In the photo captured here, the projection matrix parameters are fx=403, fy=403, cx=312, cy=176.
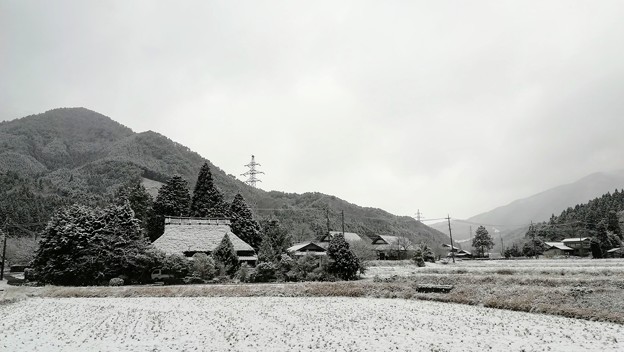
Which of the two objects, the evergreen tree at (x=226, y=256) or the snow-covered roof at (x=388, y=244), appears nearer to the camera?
the evergreen tree at (x=226, y=256)

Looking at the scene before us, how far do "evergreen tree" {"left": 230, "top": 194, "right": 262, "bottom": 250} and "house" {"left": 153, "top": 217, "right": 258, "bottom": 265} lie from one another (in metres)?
4.19

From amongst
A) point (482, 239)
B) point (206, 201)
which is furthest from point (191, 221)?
point (482, 239)

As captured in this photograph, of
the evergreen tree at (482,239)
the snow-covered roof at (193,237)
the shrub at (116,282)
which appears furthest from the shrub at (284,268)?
the evergreen tree at (482,239)

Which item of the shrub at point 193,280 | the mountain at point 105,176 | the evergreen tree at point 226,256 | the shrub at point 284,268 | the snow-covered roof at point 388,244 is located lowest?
the shrub at point 193,280

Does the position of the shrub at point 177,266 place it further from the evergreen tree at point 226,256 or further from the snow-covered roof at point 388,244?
the snow-covered roof at point 388,244

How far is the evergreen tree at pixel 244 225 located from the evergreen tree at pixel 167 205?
7.46 m

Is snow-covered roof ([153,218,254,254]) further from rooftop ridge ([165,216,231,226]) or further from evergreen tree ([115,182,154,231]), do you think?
evergreen tree ([115,182,154,231])

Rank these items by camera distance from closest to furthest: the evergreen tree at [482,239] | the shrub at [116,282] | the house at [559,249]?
the shrub at [116,282], the house at [559,249], the evergreen tree at [482,239]

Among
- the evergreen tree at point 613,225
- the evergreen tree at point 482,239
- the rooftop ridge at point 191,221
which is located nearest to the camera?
the rooftop ridge at point 191,221

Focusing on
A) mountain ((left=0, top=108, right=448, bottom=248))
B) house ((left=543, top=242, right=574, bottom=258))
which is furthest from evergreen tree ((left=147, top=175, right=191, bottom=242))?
house ((left=543, top=242, right=574, bottom=258))

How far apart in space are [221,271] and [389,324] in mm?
23897

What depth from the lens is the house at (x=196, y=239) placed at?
45.0 metres

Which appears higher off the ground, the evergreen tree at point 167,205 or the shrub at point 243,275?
the evergreen tree at point 167,205

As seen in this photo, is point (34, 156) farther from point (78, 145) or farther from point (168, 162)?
point (168, 162)
